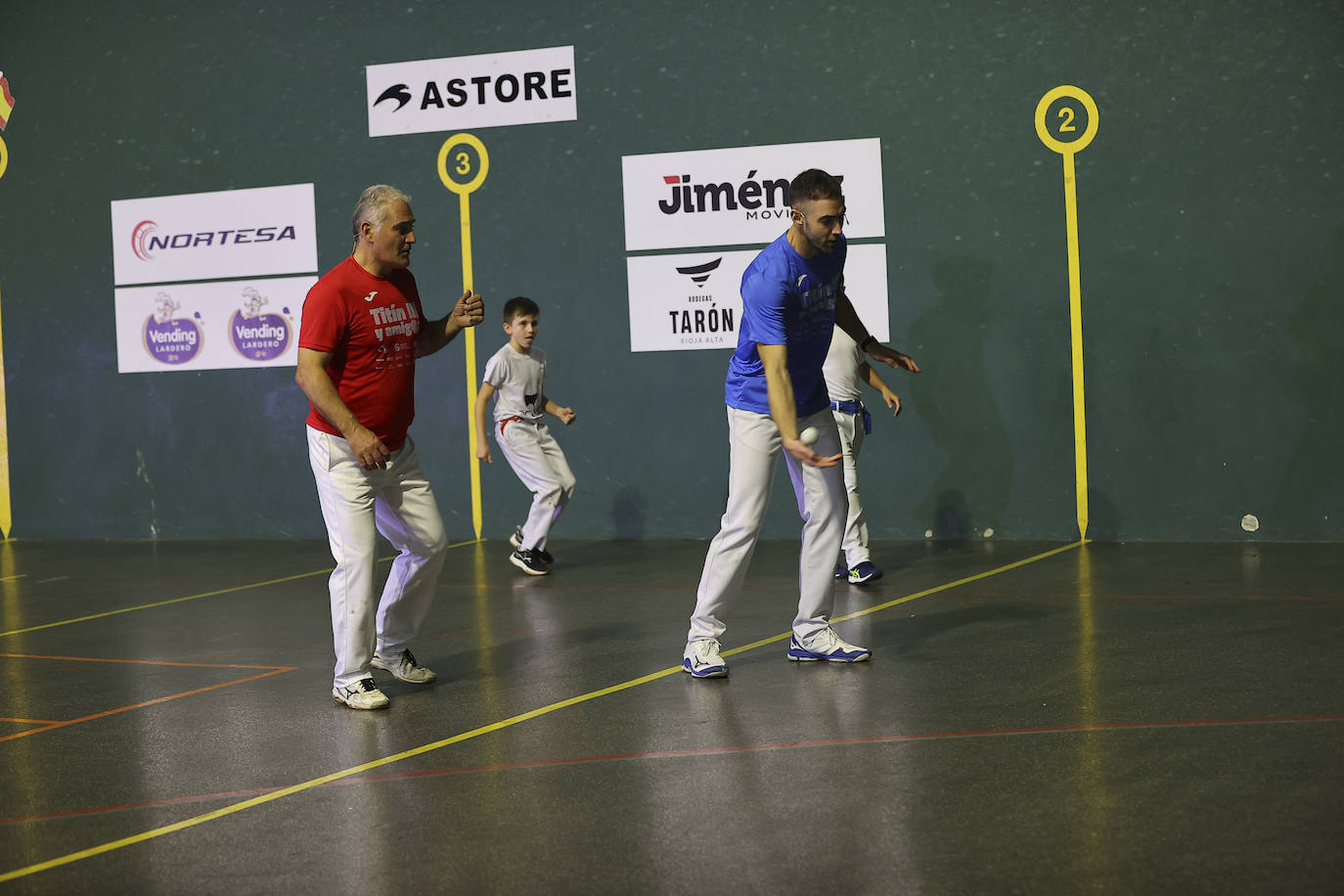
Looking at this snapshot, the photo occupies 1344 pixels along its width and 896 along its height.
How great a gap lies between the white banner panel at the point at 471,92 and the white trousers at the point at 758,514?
5.81 metres

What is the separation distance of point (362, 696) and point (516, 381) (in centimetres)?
416

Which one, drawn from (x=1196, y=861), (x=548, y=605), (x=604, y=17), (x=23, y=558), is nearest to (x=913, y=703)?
(x=1196, y=861)

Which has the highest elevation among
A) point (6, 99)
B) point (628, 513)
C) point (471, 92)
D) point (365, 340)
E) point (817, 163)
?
point (6, 99)

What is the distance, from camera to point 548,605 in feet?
27.7

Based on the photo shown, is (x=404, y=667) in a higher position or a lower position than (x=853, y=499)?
lower

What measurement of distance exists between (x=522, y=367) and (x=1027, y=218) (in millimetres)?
3517

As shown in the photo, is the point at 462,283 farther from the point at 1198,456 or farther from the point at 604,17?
the point at 1198,456

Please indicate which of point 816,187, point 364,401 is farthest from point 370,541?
point 816,187

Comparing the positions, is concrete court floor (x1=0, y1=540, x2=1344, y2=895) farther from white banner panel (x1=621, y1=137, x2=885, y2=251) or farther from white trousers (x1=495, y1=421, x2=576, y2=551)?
white banner panel (x1=621, y1=137, x2=885, y2=251)

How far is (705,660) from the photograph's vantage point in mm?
6234

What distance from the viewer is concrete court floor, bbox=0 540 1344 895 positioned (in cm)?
393

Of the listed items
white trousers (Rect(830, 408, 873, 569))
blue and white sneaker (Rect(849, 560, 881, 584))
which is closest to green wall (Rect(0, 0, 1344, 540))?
white trousers (Rect(830, 408, 873, 569))

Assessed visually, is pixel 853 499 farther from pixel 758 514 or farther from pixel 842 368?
pixel 758 514

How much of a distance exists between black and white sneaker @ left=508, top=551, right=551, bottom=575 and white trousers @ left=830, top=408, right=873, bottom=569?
2041mm
